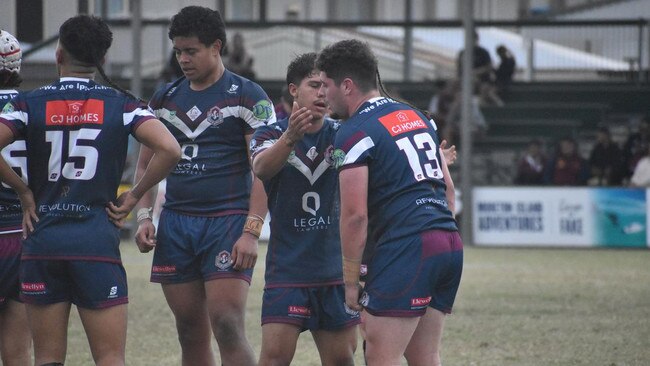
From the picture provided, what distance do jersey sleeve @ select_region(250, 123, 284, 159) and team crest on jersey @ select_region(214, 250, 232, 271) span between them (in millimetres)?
697

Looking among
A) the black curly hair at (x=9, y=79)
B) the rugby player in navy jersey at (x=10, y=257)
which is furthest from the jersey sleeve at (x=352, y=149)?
the black curly hair at (x=9, y=79)

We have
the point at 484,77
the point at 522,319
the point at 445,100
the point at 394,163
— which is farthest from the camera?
the point at 484,77

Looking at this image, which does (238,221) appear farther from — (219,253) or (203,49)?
(203,49)

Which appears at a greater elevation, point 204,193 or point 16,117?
point 16,117

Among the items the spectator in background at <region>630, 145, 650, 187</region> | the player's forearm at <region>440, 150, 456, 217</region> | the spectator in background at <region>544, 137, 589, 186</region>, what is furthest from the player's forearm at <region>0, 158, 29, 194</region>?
the spectator in background at <region>544, 137, 589, 186</region>

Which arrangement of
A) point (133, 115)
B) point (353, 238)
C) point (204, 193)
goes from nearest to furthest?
point (353, 238)
point (133, 115)
point (204, 193)

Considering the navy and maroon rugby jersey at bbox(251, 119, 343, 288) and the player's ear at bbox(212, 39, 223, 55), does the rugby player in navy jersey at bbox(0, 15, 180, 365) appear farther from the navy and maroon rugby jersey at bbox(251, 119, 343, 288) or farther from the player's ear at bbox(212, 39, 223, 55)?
the player's ear at bbox(212, 39, 223, 55)

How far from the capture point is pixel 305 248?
7047mm

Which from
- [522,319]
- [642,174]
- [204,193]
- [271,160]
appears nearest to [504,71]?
[642,174]

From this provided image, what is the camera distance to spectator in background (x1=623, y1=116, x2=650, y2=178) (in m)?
24.1

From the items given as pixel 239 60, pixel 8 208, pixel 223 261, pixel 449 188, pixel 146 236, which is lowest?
pixel 239 60

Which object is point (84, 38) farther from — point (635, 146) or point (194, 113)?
point (635, 146)

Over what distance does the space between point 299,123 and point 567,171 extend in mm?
18305

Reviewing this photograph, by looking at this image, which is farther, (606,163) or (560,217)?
(606,163)
